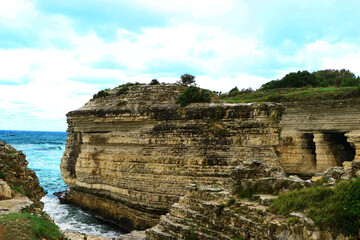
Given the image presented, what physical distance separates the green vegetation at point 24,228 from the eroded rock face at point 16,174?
119 inches

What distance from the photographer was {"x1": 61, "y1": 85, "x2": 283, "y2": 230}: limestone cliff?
1277cm

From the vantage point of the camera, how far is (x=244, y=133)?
12859 mm

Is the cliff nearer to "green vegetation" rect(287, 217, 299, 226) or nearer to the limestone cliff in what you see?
the limestone cliff

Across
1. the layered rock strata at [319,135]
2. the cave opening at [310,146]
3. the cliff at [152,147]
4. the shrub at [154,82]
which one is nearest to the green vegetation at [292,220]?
the cliff at [152,147]

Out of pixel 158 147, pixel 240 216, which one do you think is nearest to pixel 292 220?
pixel 240 216

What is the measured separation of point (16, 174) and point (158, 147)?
235 inches

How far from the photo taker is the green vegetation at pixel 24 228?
6.99 metres

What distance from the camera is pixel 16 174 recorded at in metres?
11.1

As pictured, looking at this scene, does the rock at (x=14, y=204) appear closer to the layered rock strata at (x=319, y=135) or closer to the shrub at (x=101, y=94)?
the shrub at (x=101, y=94)

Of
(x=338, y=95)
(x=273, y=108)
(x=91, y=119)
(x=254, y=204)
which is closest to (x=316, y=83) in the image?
(x=338, y=95)

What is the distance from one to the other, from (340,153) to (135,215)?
1642 centimetres

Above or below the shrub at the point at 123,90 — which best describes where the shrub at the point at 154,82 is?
above

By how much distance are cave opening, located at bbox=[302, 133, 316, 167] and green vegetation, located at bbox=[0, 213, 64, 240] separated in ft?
66.0

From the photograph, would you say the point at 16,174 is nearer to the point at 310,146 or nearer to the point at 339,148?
the point at 310,146
